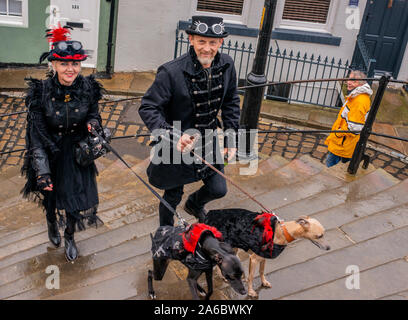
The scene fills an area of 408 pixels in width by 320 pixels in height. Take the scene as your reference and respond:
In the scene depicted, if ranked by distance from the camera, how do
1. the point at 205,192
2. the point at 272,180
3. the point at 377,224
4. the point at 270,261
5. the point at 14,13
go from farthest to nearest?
the point at 14,13, the point at 272,180, the point at 377,224, the point at 205,192, the point at 270,261

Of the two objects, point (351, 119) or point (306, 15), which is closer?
point (351, 119)

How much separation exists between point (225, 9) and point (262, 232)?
25.1 feet

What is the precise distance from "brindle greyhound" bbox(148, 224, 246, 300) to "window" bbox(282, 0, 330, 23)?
787 cm

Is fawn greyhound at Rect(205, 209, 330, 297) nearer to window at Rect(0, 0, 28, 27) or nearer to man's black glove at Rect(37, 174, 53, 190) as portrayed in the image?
man's black glove at Rect(37, 174, 53, 190)

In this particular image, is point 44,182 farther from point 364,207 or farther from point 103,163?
point 364,207

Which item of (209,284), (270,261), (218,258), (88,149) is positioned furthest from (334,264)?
(88,149)

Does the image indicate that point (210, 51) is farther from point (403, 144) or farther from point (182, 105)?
point (403, 144)

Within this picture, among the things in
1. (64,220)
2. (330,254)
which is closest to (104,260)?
(64,220)

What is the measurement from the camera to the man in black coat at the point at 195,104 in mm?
3795

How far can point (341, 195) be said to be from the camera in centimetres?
538

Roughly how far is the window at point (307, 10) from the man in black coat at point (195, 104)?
6.63 metres

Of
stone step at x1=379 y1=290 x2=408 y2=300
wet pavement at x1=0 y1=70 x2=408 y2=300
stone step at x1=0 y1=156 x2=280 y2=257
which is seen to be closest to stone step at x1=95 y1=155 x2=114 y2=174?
wet pavement at x1=0 y1=70 x2=408 y2=300

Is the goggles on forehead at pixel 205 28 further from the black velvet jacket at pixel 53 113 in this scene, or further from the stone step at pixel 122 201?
the stone step at pixel 122 201
